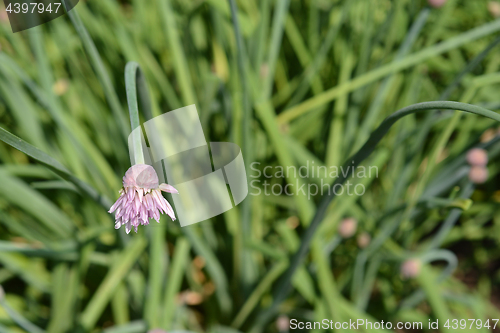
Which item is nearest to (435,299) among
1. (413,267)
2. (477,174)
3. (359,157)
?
(413,267)

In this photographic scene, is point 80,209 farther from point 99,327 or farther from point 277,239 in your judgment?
point 277,239

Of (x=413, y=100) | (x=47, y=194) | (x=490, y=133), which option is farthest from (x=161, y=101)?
(x=490, y=133)

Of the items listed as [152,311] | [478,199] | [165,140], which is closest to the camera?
[152,311]

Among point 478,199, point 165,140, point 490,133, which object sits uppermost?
point 165,140

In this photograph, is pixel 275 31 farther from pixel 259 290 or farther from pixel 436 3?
pixel 259 290

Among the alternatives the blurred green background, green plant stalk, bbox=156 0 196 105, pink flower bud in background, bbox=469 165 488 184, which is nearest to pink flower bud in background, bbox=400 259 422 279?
the blurred green background

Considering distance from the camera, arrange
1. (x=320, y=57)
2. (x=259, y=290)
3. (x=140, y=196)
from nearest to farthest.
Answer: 1. (x=140, y=196)
2. (x=259, y=290)
3. (x=320, y=57)

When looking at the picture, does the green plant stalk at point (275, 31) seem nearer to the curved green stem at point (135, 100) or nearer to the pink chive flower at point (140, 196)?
the curved green stem at point (135, 100)
